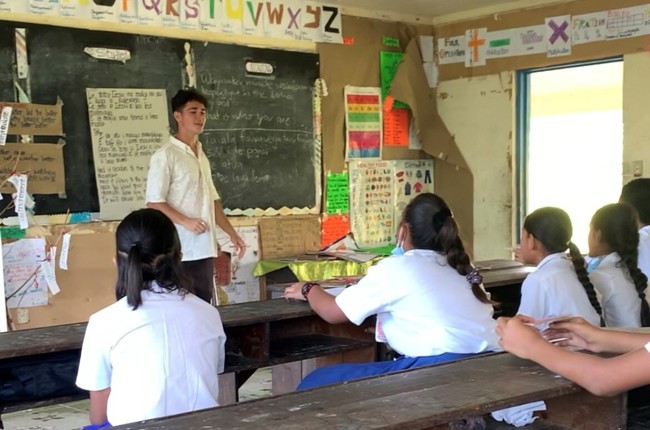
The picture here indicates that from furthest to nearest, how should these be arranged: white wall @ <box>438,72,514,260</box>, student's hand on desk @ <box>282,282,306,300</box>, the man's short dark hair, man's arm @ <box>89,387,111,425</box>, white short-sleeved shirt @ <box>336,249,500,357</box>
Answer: white wall @ <box>438,72,514,260</box>
the man's short dark hair
student's hand on desk @ <box>282,282,306,300</box>
white short-sleeved shirt @ <box>336,249,500,357</box>
man's arm @ <box>89,387,111,425</box>

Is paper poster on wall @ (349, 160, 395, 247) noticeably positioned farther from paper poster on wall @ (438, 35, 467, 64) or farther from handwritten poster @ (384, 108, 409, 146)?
paper poster on wall @ (438, 35, 467, 64)

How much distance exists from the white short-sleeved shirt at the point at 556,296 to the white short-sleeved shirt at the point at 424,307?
0.85 ft

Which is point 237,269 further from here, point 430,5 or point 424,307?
point 424,307

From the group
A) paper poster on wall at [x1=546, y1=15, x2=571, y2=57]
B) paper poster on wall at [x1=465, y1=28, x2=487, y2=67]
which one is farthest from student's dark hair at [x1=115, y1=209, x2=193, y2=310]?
paper poster on wall at [x1=465, y1=28, x2=487, y2=67]

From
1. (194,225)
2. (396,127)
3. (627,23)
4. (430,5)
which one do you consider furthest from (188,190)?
(627,23)

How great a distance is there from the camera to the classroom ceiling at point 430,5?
5.86 m

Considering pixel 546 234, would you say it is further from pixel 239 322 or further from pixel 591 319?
pixel 239 322

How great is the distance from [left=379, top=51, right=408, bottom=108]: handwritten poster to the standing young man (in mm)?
2336

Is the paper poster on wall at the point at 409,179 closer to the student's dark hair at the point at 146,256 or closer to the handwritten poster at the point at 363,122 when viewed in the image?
the handwritten poster at the point at 363,122

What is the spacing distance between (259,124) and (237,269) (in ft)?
3.27

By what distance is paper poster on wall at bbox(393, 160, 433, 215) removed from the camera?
6418mm

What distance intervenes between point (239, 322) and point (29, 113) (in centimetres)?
215

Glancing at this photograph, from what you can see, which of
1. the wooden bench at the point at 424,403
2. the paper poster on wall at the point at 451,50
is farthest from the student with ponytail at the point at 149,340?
the paper poster on wall at the point at 451,50

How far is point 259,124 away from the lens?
5473 mm
